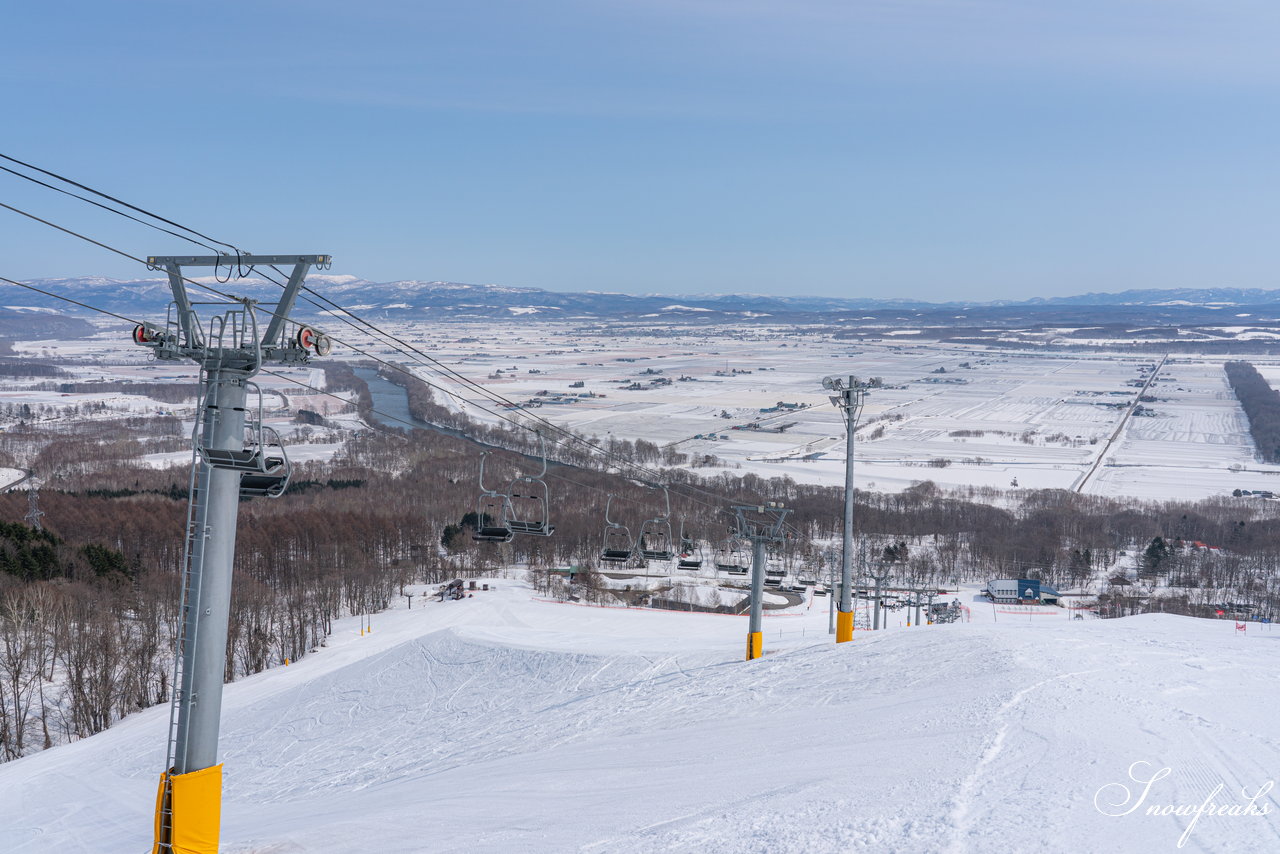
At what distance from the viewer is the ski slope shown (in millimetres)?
8258

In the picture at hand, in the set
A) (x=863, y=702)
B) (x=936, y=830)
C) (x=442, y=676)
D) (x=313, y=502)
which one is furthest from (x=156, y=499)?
(x=936, y=830)

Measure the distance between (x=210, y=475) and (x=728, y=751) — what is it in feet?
23.4

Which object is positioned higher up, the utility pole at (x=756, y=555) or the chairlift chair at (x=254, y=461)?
the chairlift chair at (x=254, y=461)

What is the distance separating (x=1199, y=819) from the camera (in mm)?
7609

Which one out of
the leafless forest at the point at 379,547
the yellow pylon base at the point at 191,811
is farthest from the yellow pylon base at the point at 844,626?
the leafless forest at the point at 379,547

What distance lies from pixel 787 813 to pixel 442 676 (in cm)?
1602

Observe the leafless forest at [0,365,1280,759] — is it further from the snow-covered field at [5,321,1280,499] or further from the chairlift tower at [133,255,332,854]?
the chairlift tower at [133,255,332,854]

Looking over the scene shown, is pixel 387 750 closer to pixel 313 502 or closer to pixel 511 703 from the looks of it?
pixel 511 703

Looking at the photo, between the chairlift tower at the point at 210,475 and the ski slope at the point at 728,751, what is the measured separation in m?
2.45

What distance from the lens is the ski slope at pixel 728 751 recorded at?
8.26 meters

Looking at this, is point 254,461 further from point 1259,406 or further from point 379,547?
point 1259,406
